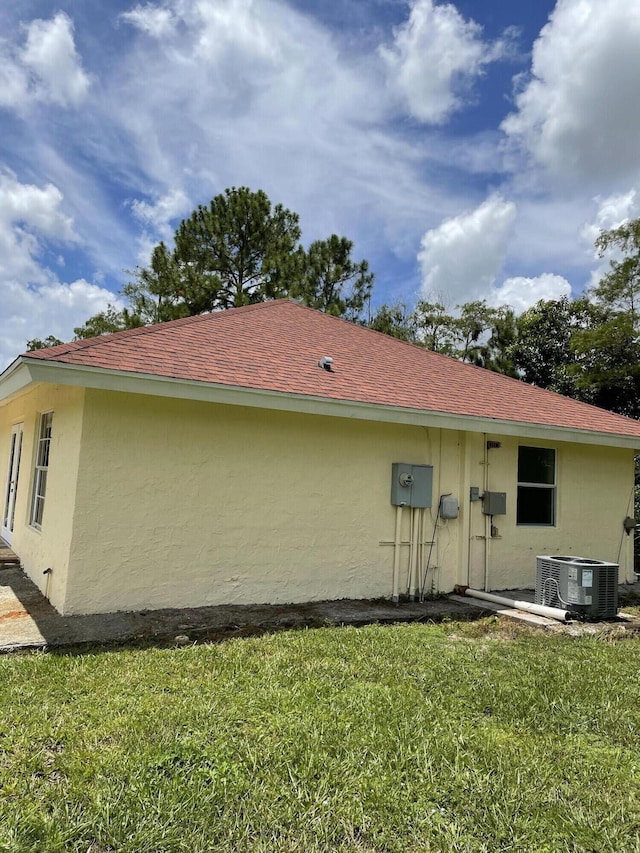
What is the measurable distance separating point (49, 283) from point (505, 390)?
23.7 m

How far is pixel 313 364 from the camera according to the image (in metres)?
7.64

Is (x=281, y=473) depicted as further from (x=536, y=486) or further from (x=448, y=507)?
(x=536, y=486)

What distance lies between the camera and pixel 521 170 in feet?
41.6

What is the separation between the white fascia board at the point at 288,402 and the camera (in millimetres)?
5176

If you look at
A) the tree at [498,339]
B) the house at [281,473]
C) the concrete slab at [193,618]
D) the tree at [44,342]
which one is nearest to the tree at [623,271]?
the tree at [498,339]

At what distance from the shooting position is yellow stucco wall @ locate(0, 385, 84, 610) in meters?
5.66

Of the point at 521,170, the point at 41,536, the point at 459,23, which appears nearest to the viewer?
the point at 41,536

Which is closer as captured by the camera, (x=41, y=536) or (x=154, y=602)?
(x=154, y=602)

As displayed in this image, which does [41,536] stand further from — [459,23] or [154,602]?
[459,23]

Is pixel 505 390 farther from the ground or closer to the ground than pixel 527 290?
closer to the ground

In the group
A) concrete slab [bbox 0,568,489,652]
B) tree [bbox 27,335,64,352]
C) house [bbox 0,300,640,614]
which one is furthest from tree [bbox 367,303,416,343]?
tree [bbox 27,335,64,352]

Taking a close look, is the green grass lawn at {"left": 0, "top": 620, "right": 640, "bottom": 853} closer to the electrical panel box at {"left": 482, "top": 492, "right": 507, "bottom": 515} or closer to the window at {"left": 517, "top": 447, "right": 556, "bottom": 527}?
the electrical panel box at {"left": 482, "top": 492, "right": 507, "bottom": 515}

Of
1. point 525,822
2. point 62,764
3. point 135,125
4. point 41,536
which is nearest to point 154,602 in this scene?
point 41,536

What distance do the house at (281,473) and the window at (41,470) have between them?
50mm
